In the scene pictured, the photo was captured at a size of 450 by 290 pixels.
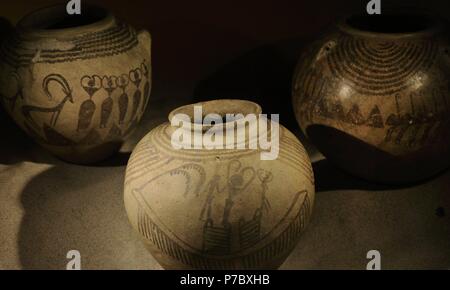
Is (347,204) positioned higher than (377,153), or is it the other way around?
(377,153)

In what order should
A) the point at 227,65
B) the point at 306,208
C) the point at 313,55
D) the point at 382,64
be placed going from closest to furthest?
the point at 306,208 → the point at 382,64 → the point at 313,55 → the point at 227,65

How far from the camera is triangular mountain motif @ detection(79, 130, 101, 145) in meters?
2.37

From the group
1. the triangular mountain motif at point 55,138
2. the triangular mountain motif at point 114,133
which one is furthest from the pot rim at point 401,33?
the triangular mountain motif at point 55,138

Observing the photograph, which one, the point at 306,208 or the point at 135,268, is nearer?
the point at 306,208

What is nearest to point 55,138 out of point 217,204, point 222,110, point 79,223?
point 79,223

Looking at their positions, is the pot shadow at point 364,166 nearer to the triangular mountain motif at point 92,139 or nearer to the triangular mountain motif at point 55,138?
the triangular mountain motif at point 92,139

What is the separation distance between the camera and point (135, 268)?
1949 mm

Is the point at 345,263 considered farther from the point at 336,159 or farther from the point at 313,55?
the point at 313,55

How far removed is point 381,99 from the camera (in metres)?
2.07

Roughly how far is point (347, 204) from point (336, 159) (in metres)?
0.19

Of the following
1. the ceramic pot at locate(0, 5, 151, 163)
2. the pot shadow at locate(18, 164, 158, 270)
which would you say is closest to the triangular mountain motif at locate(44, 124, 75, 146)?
the ceramic pot at locate(0, 5, 151, 163)

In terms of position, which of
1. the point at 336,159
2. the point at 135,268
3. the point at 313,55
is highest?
the point at 313,55

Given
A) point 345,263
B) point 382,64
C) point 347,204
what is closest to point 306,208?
point 345,263

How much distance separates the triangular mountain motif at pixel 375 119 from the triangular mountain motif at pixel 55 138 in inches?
44.7
